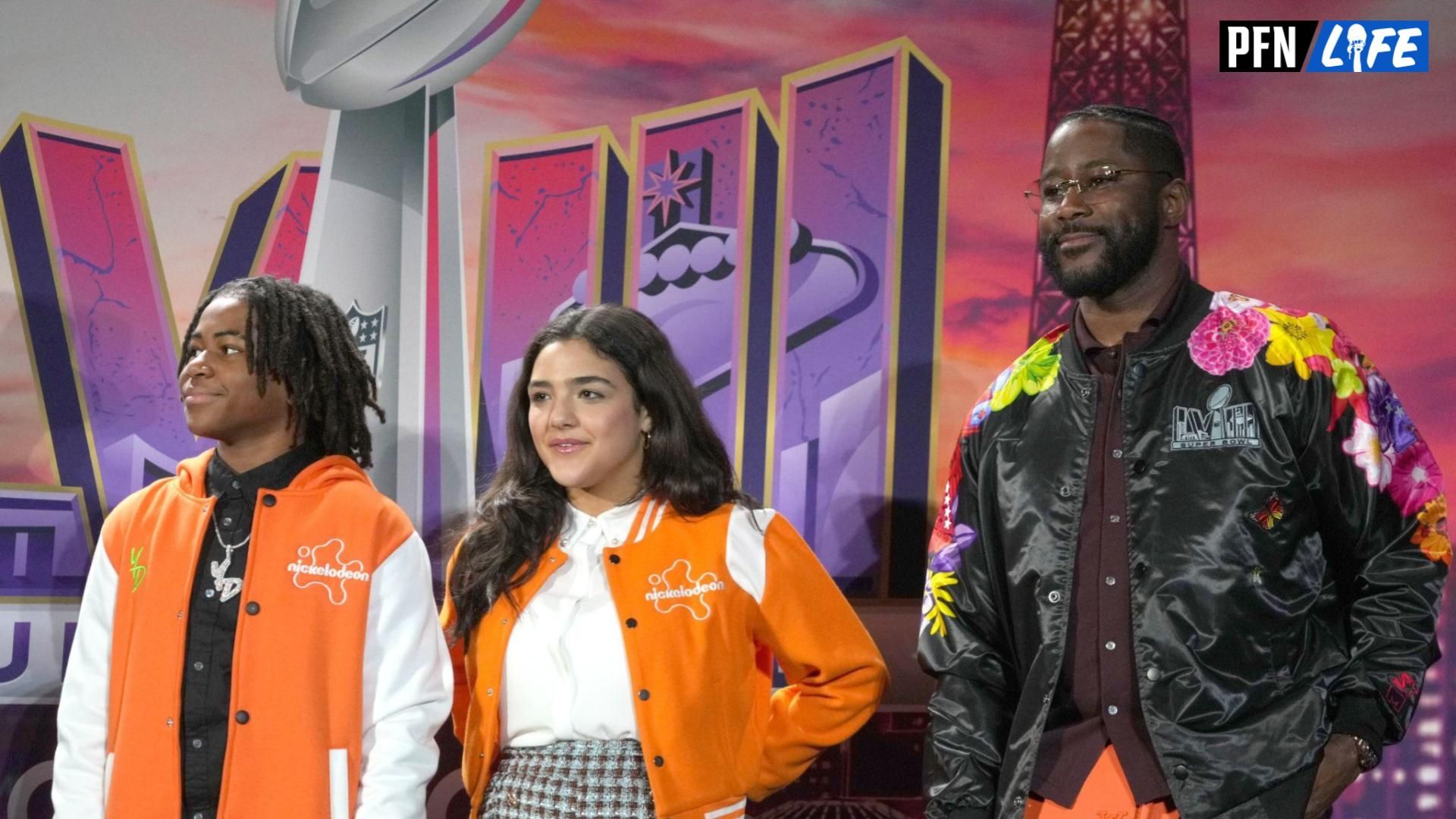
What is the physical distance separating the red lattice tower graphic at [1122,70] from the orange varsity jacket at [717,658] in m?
1.28

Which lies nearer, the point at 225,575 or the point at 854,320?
the point at 225,575

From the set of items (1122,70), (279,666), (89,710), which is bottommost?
(89,710)

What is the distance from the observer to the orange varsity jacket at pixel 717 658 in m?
2.60

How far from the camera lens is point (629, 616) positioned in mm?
2633

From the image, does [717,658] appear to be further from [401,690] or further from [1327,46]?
[1327,46]

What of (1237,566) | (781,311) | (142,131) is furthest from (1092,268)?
(142,131)

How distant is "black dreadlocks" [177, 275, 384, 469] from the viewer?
2730mm

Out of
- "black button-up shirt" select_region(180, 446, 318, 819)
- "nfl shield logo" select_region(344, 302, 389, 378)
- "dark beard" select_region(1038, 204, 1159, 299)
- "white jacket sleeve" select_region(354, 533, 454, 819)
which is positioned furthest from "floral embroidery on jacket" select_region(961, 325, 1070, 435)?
"nfl shield logo" select_region(344, 302, 389, 378)

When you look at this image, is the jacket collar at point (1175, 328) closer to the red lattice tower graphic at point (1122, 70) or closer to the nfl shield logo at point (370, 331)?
the red lattice tower graphic at point (1122, 70)

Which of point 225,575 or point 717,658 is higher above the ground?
point 225,575

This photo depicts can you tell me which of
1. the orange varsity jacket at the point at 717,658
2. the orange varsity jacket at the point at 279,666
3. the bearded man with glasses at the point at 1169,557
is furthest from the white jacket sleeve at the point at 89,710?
the bearded man with glasses at the point at 1169,557

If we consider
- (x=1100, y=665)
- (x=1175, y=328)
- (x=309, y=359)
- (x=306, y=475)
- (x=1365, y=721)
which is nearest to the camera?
(x=1365, y=721)

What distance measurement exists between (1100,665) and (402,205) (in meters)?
2.27

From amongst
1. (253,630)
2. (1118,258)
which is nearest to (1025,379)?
(1118,258)
